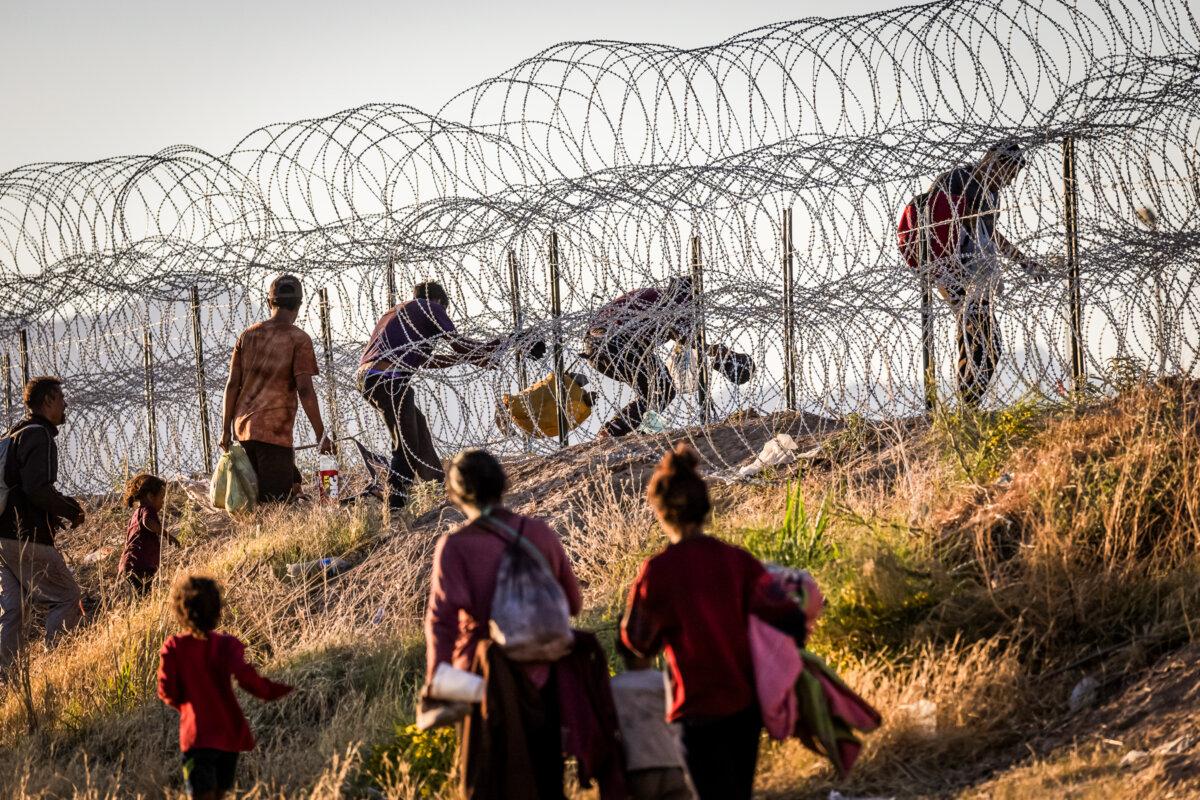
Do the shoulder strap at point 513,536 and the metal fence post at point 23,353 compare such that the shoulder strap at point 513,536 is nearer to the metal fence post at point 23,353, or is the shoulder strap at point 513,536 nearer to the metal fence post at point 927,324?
the metal fence post at point 927,324

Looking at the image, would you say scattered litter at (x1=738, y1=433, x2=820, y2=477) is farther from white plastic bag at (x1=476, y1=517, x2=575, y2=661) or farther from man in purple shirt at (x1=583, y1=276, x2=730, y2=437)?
white plastic bag at (x1=476, y1=517, x2=575, y2=661)

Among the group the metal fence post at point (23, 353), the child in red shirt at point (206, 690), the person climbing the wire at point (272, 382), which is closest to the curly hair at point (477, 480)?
the child in red shirt at point (206, 690)

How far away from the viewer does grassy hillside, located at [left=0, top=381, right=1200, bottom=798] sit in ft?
18.5

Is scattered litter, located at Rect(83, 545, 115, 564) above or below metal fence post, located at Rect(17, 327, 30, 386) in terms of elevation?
below

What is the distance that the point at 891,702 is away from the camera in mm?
5828

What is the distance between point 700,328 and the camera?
10.2 m

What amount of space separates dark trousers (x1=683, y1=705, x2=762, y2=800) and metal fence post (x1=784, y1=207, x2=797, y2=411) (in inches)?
224

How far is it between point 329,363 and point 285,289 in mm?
1676

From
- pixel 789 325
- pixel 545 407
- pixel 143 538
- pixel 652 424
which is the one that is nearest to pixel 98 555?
pixel 143 538

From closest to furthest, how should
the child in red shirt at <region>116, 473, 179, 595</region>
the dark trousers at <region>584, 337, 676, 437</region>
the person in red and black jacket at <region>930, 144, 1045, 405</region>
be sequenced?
the person in red and black jacket at <region>930, 144, 1045, 405</region> < the child in red shirt at <region>116, 473, 179, 595</region> < the dark trousers at <region>584, 337, 676, 437</region>

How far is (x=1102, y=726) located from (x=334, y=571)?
18.7ft

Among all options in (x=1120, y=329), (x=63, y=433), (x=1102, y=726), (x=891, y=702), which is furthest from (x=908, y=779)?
(x=63, y=433)

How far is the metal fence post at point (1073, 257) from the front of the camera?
9500 millimetres

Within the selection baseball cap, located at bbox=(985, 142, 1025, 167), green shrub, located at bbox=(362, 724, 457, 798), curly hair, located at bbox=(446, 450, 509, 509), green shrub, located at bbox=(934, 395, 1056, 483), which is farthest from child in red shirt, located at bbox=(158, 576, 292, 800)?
baseball cap, located at bbox=(985, 142, 1025, 167)
